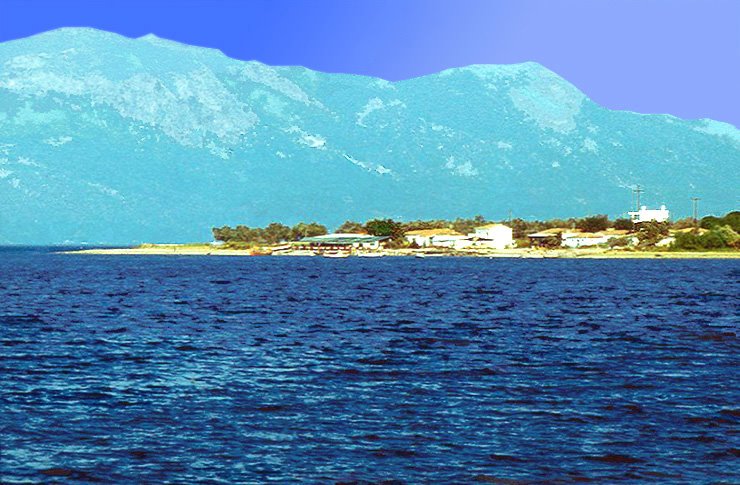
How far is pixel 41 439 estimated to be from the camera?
91.9 feet

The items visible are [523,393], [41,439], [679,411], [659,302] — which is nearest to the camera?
[41,439]

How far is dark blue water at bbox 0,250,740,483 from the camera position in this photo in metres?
25.4

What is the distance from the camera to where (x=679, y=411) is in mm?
32438

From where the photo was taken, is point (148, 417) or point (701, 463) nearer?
point (701, 463)

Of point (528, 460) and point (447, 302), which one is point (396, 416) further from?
point (447, 302)

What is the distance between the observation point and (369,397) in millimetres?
35031

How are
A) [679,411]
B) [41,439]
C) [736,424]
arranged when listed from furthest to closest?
[679,411]
[736,424]
[41,439]

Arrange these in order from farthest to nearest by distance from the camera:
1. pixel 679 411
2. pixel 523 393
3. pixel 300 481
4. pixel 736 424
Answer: pixel 523 393, pixel 679 411, pixel 736 424, pixel 300 481

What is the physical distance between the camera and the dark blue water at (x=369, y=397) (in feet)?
83.2

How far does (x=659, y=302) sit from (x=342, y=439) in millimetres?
64916

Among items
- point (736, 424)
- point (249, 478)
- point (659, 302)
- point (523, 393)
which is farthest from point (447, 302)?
point (249, 478)

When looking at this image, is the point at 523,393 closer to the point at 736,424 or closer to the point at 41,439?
the point at 736,424

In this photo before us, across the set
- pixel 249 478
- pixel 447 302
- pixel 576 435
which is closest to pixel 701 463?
pixel 576 435

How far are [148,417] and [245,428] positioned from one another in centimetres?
350
